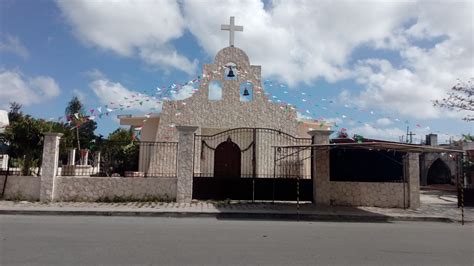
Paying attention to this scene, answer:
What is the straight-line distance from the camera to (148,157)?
19359mm

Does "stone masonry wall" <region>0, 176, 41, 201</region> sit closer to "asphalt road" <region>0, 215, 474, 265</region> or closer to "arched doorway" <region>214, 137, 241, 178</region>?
"asphalt road" <region>0, 215, 474, 265</region>

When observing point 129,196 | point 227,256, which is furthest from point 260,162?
point 227,256

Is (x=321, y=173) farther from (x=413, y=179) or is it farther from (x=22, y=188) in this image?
(x=22, y=188)

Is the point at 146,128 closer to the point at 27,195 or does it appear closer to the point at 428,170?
the point at 27,195

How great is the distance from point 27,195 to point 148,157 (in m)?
5.72

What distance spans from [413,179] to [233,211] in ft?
23.8

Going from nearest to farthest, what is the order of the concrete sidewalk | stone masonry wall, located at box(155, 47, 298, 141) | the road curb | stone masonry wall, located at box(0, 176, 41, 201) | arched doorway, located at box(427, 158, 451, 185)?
the road curb, the concrete sidewalk, stone masonry wall, located at box(0, 176, 41, 201), stone masonry wall, located at box(155, 47, 298, 141), arched doorway, located at box(427, 158, 451, 185)

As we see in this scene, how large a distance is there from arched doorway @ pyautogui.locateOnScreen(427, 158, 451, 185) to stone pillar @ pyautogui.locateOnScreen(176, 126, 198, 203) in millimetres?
28088

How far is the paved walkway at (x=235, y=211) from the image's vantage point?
12.7 meters

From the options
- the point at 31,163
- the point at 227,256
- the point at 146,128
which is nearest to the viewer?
the point at 227,256

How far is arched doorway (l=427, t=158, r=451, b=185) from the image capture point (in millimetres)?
35812

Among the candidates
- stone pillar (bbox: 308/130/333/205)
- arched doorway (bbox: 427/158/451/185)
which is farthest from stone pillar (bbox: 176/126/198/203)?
arched doorway (bbox: 427/158/451/185)

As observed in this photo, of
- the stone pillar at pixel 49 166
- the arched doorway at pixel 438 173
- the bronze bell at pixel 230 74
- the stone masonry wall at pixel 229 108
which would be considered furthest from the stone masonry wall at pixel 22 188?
the arched doorway at pixel 438 173

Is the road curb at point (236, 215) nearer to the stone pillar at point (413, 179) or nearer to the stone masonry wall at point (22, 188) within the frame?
the stone pillar at point (413, 179)
